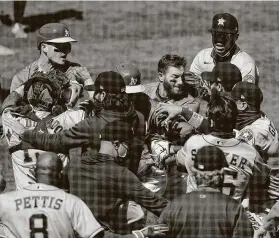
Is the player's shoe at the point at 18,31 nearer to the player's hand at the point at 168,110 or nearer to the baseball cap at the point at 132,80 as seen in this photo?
the baseball cap at the point at 132,80

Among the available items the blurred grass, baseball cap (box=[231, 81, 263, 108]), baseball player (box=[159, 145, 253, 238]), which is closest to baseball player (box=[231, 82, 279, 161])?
baseball cap (box=[231, 81, 263, 108])

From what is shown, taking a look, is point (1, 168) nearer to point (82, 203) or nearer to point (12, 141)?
point (12, 141)

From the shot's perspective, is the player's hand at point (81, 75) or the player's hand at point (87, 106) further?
the player's hand at point (81, 75)

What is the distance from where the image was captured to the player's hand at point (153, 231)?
477 cm

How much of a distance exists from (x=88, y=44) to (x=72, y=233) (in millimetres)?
6833

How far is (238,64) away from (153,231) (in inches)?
90.8

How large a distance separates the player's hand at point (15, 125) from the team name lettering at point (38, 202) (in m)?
0.98

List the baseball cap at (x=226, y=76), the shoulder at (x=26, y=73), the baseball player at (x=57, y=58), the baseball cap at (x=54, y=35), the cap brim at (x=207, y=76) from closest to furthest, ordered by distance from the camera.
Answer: the baseball cap at (x=226, y=76)
the cap brim at (x=207, y=76)
the shoulder at (x=26, y=73)
the baseball player at (x=57, y=58)
the baseball cap at (x=54, y=35)

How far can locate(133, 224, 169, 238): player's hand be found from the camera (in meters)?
4.77

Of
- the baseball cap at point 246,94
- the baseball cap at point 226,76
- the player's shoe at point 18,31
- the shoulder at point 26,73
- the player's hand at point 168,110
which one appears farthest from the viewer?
the player's shoe at point 18,31

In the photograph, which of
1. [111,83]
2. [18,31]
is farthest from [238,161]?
[18,31]

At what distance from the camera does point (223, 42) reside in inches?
271

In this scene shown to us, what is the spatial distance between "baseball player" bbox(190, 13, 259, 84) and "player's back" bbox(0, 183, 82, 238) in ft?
7.40

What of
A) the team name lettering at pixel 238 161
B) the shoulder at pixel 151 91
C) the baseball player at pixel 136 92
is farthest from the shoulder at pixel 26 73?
the team name lettering at pixel 238 161
